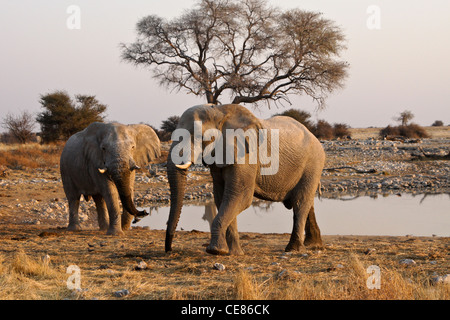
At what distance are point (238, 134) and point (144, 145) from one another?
3963mm

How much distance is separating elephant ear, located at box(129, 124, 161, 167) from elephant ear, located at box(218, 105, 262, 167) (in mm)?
3652

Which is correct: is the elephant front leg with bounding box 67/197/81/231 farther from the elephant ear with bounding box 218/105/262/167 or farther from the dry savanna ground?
the elephant ear with bounding box 218/105/262/167

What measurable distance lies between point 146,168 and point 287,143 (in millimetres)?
13564

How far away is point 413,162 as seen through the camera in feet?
78.3

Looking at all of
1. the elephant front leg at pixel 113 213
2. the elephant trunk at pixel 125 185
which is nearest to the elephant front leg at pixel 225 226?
the elephant trunk at pixel 125 185

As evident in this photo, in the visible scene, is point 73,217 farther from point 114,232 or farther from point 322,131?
point 322,131

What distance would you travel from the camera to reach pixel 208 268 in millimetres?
6480

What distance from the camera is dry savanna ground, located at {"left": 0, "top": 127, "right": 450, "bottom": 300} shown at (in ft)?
16.8

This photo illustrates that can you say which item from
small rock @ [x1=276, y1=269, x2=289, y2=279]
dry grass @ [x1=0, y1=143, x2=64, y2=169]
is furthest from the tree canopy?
small rock @ [x1=276, y1=269, x2=289, y2=279]

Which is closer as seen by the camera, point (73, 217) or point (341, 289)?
point (341, 289)

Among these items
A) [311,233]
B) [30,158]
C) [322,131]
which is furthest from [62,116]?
[311,233]

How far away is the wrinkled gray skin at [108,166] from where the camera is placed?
31.1 feet

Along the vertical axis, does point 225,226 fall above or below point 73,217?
above

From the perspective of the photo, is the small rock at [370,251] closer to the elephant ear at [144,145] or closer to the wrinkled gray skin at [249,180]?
the wrinkled gray skin at [249,180]
